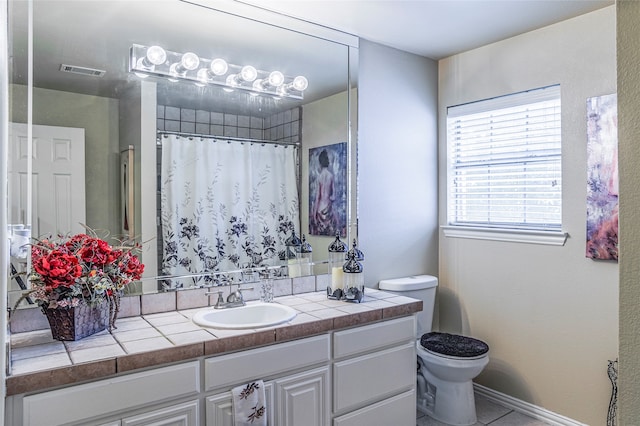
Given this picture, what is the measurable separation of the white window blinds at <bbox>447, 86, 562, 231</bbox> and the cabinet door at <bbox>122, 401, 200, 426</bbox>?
229cm

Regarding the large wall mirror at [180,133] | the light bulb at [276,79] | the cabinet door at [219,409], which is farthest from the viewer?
the light bulb at [276,79]

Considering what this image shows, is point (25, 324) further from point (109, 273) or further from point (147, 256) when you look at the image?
point (147, 256)

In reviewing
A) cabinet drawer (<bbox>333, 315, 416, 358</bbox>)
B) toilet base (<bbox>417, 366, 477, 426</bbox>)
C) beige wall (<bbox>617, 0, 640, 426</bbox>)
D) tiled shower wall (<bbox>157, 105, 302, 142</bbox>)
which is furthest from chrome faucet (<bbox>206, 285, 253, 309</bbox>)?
beige wall (<bbox>617, 0, 640, 426</bbox>)

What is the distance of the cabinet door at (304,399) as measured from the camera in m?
1.90

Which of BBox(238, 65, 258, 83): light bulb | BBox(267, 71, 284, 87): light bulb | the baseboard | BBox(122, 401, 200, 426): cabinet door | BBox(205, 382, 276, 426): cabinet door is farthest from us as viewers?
the baseboard

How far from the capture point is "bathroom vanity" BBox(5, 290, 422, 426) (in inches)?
57.2

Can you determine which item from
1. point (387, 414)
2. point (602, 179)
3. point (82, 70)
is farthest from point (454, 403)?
point (82, 70)

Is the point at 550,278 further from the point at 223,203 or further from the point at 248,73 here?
the point at 248,73

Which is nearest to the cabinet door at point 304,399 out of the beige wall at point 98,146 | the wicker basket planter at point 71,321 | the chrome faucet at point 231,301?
the chrome faucet at point 231,301

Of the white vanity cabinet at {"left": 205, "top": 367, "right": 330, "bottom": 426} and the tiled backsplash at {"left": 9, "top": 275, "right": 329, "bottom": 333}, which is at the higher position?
the tiled backsplash at {"left": 9, "top": 275, "right": 329, "bottom": 333}

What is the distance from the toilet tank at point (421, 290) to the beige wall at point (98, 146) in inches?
68.5

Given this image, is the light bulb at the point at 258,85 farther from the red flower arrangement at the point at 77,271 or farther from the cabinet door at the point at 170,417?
→ the cabinet door at the point at 170,417

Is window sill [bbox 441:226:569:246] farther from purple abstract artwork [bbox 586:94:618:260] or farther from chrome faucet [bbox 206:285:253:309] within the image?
chrome faucet [bbox 206:285:253:309]

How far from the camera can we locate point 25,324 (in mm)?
1782
